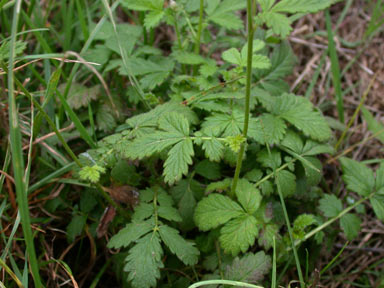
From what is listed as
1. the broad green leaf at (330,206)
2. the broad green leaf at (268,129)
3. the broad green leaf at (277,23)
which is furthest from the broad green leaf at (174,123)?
the broad green leaf at (330,206)

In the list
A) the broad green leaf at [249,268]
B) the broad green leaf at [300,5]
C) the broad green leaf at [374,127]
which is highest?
the broad green leaf at [300,5]

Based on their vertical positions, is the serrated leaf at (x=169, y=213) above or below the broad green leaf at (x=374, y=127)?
below

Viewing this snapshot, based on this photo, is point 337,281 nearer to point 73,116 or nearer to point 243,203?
point 243,203

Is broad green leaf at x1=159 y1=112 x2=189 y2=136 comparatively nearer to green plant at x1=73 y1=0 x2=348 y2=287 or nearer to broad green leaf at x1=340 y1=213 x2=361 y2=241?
green plant at x1=73 y1=0 x2=348 y2=287

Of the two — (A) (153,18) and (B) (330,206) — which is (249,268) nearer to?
(B) (330,206)

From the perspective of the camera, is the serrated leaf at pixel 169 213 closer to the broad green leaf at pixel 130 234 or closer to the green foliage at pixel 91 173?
the broad green leaf at pixel 130 234

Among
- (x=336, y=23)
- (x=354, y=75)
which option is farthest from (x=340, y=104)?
(x=336, y=23)

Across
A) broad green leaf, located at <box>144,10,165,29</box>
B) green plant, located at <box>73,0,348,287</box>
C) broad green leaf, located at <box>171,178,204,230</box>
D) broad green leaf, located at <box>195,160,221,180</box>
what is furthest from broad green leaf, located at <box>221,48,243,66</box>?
broad green leaf, located at <box>171,178,204,230</box>
